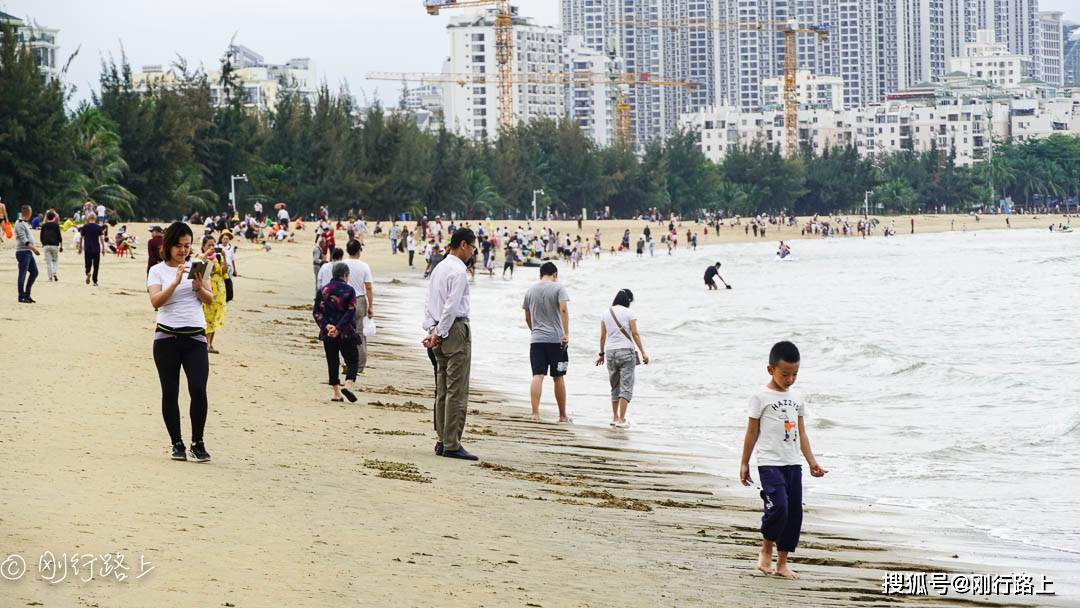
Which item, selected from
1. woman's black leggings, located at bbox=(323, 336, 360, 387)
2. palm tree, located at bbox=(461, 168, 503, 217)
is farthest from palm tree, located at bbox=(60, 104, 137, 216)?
palm tree, located at bbox=(461, 168, 503, 217)

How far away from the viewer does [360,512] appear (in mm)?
7582

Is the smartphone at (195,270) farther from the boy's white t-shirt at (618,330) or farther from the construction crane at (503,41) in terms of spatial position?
the construction crane at (503,41)

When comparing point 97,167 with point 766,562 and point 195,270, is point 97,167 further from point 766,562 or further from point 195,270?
point 766,562

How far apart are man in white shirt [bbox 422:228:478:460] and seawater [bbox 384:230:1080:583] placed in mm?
2455

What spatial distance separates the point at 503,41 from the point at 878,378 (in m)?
150

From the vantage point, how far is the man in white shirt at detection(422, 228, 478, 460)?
9500 mm

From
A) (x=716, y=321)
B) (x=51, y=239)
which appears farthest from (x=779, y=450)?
(x=716, y=321)

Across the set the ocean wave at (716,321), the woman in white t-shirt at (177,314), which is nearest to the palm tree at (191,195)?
the ocean wave at (716,321)

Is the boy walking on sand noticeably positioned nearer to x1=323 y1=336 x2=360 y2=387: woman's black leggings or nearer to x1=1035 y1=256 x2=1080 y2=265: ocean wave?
x1=323 y1=336 x2=360 y2=387: woman's black leggings

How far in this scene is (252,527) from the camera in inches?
267

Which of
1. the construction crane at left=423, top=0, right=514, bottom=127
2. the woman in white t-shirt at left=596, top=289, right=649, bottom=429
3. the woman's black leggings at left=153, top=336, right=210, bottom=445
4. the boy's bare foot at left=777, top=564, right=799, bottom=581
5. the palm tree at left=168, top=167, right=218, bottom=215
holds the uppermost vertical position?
the construction crane at left=423, top=0, right=514, bottom=127

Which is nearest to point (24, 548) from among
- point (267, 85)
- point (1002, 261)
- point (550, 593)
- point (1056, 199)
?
point (550, 593)

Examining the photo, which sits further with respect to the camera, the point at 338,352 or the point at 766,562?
the point at 338,352

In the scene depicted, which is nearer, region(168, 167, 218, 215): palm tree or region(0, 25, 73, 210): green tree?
region(0, 25, 73, 210): green tree
